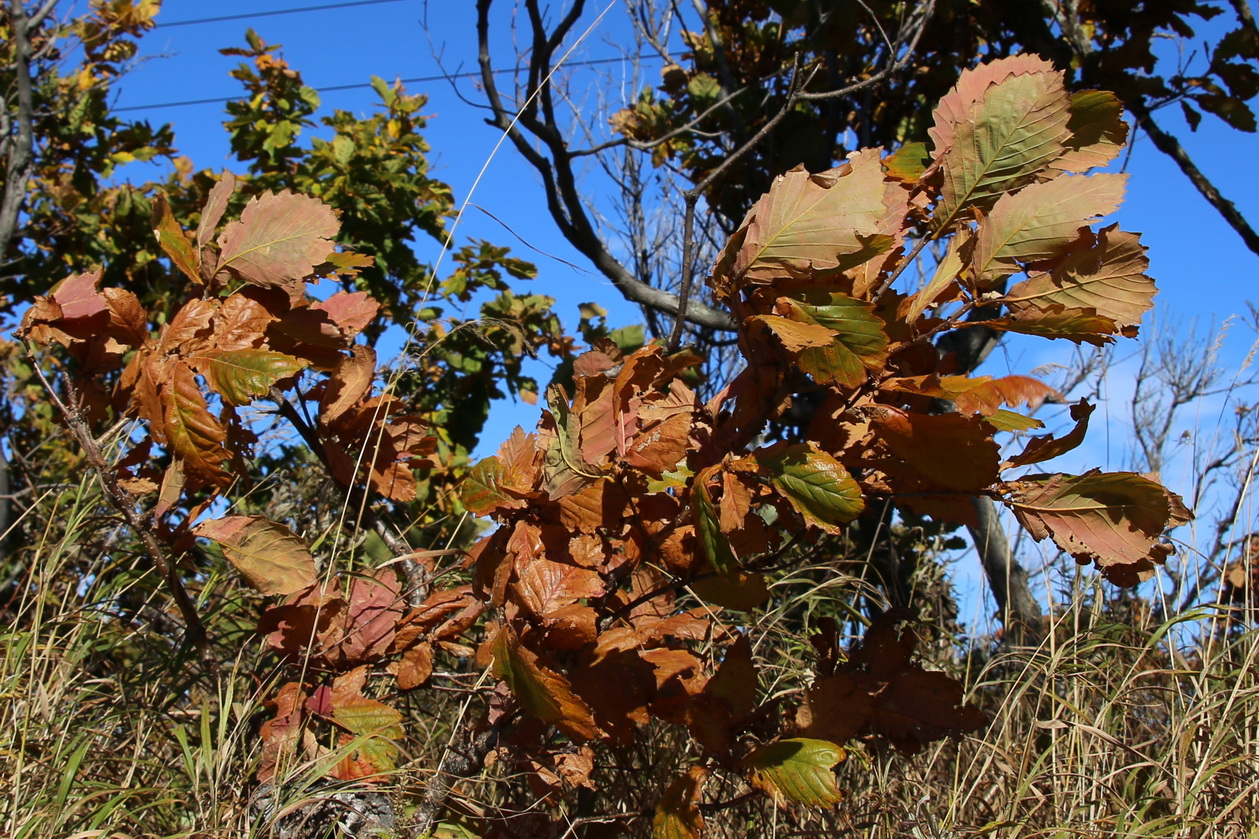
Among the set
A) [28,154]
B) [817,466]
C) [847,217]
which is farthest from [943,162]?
[28,154]

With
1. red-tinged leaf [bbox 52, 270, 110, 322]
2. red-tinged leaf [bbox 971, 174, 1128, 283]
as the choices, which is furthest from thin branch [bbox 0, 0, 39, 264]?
red-tinged leaf [bbox 971, 174, 1128, 283]

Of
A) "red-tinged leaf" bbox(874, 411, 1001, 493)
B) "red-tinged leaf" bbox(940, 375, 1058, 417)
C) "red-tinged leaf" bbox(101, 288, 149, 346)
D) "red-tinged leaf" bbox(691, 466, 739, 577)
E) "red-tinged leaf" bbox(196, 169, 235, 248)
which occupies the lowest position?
"red-tinged leaf" bbox(691, 466, 739, 577)

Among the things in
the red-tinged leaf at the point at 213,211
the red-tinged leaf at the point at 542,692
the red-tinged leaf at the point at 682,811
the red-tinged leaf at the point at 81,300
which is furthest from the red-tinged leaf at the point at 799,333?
the red-tinged leaf at the point at 81,300

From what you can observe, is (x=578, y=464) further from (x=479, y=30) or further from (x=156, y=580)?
(x=479, y=30)

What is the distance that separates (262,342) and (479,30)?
2.37m

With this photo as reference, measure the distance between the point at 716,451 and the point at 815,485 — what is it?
158 millimetres

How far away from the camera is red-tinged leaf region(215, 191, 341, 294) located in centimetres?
107

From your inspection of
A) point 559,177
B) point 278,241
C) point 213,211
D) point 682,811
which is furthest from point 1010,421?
point 559,177

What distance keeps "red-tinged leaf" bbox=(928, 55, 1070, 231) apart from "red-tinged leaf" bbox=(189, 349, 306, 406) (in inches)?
27.1

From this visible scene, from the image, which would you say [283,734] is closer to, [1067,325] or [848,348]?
[848,348]

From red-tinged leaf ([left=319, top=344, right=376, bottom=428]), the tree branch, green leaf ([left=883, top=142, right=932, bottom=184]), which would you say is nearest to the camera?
green leaf ([left=883, top=142, right=932, bottom=184])

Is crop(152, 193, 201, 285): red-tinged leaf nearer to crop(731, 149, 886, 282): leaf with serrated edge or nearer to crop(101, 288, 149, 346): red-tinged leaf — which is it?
crop(101, 288, 149, 346): red-tinged leaf

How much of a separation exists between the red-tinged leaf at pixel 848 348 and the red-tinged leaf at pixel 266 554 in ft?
2.00

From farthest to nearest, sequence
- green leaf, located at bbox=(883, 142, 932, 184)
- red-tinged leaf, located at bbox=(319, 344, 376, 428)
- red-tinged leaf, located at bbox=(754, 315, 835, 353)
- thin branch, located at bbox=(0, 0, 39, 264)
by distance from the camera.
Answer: thin branch, located at bbox=(0, 0, 39, 264), red-tinged leaf, located at bbox=(319, 344, 376, 428), green leaf, located at bbox=(883, 142, 932, 184), red-tinged leaf, located at bbox=(754, 315, 835, 353)
